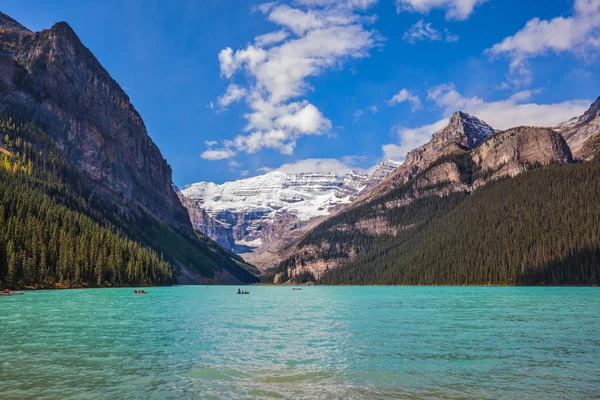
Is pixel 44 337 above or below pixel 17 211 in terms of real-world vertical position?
below

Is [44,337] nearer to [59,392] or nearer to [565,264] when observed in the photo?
[59,392]

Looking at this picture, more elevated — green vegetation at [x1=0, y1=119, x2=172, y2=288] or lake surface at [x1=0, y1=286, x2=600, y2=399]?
green vegetation at [x1=0, y1=119, x2=172, y2=288]

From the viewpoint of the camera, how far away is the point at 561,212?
7707 inches

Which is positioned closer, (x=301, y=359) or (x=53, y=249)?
(x=301, y=359)

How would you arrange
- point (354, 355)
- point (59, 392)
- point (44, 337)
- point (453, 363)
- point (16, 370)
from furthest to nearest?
1. point (44, 337)
2. point (354, 355)
3. point (453, 363)
4. point (16, 370)
5. point (59, 392)

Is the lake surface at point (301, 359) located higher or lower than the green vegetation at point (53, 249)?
lower

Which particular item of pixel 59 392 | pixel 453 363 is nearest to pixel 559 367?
pixel 453 363

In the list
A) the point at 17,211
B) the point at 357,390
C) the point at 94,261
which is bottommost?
the point at 357,390

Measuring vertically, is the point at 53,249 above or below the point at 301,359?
above

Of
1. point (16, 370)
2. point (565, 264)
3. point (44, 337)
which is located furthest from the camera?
point (565, 264)

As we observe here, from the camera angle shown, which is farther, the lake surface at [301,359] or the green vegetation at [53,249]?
the green vegetation at [53,249]

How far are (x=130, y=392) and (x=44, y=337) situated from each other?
21686 mm

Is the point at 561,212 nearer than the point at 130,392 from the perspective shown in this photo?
No

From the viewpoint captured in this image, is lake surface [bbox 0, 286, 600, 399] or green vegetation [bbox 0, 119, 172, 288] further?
green vegetation [bbox 0, 119, 172, 288]
